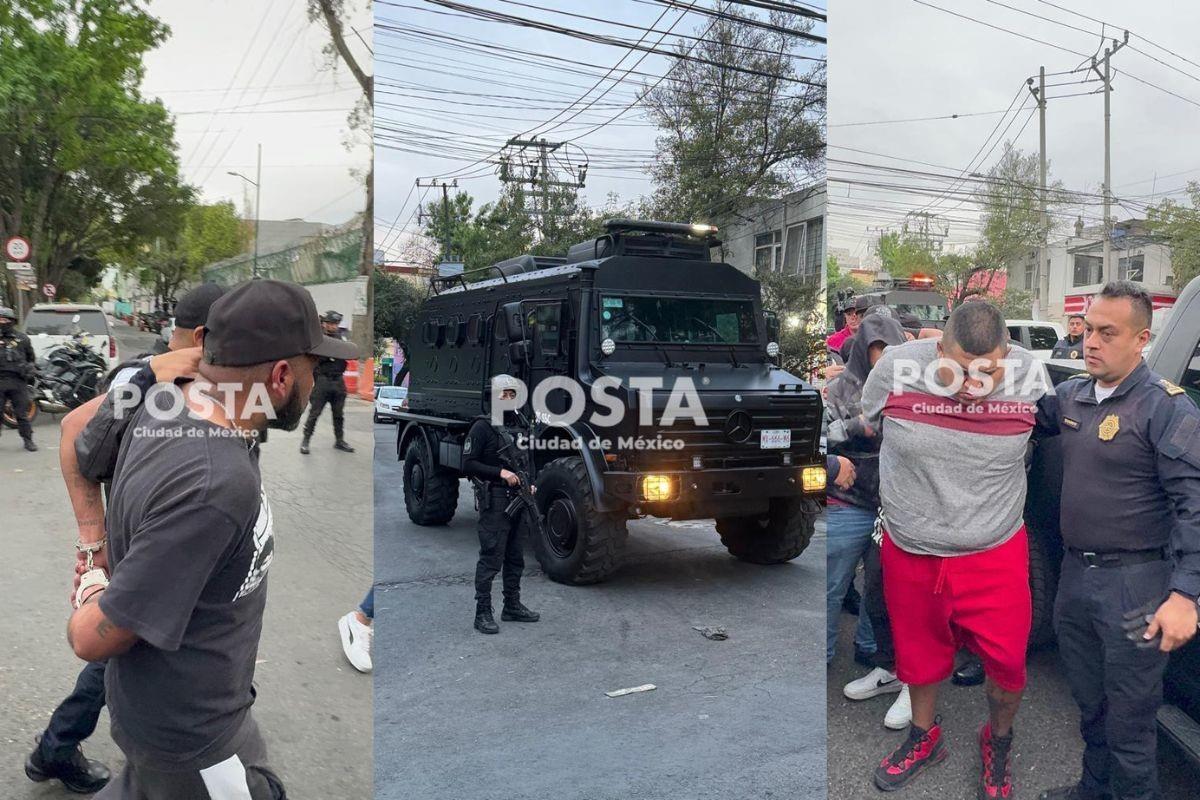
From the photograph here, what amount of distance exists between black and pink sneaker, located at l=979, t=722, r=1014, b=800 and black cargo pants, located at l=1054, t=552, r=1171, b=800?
16 cm

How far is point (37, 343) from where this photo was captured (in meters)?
7.55

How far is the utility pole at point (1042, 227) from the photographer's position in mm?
1889

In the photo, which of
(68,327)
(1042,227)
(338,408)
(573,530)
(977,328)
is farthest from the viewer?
(68,327)

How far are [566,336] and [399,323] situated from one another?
396mm

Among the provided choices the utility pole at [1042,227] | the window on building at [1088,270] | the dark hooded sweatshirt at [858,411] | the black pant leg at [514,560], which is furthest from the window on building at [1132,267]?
the black pant leg at [514,560]

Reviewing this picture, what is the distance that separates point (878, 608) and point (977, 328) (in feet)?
2.33

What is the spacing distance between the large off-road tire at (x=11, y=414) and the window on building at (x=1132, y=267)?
8763mm

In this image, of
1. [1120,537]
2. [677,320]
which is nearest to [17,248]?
[677,320]

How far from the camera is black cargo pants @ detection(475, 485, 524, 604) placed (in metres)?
1.90

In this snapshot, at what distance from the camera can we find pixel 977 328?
1.62m

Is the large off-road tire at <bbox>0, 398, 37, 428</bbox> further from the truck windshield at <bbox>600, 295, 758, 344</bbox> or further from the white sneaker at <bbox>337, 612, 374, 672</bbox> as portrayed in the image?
the truck windshield at <bbox>600, 295, 758, 344</bbox>

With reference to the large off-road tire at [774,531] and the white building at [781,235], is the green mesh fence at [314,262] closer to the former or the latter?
the white building at [781,235]

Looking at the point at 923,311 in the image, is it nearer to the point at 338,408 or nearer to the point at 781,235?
the point at 781,235

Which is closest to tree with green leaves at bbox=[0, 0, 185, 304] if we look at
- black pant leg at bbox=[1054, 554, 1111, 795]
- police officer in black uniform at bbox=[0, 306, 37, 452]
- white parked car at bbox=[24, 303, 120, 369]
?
white parked car at bbox=[24, 303, 120, 369]
